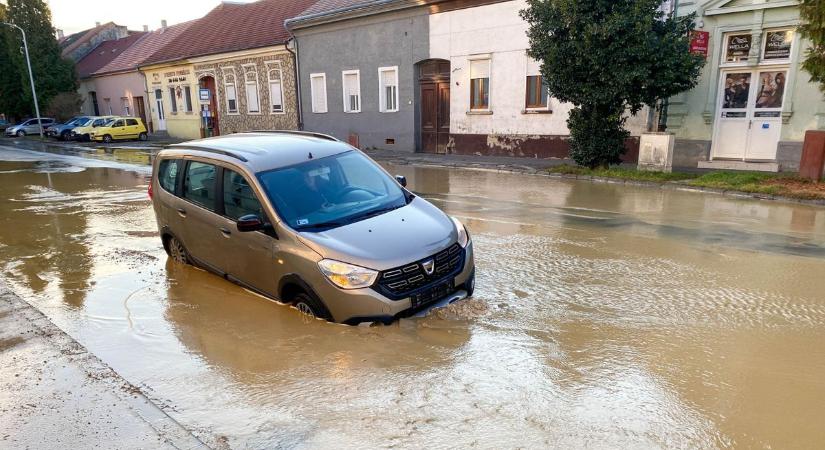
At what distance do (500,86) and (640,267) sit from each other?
45.4ft

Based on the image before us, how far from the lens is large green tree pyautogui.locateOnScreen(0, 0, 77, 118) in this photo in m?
39.9

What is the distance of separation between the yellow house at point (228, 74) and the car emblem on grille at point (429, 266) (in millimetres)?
23850

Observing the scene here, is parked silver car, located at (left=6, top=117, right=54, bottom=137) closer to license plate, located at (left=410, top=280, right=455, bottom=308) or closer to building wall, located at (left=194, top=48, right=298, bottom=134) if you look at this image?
building wall, located at (left=194, top=48, right=298, bottom=134)

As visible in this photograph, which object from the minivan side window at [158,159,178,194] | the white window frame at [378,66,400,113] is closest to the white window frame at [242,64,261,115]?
the white window frame at [378,66,400,113]

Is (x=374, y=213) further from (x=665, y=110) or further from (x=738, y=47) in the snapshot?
(x=738, y=47)

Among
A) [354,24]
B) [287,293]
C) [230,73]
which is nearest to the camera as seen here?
[287,293]

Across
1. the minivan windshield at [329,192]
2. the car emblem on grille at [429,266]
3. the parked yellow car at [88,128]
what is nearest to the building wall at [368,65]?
the parked yellow car at [88,128]

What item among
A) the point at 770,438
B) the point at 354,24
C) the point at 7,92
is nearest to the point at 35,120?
the point at 7,92

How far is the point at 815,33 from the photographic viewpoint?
10812mm

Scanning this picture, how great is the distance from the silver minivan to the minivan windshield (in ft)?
0.03

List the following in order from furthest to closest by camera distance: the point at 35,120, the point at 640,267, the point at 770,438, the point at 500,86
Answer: the point at 35,120
the point at 500,86
the point at 640,267
the point at 770,438

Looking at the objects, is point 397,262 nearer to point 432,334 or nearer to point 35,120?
point 432,334

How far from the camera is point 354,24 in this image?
76.7ft

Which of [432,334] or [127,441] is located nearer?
[127,441]
